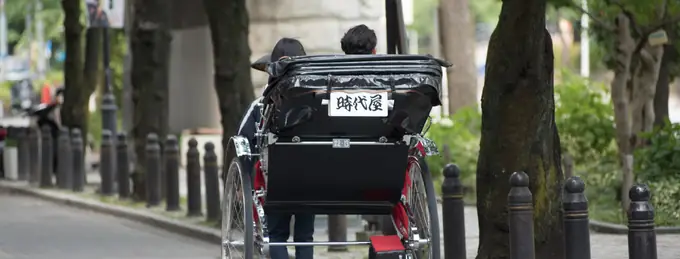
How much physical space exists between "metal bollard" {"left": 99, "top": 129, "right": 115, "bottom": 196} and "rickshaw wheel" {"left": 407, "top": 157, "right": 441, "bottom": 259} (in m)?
12.1

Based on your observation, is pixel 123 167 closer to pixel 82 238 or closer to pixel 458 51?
pixel 82 238

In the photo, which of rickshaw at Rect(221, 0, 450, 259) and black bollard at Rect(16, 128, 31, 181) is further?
black bollard at Rect(16, 128, 31, 181)

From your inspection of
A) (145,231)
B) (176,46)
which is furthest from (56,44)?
(145,231)

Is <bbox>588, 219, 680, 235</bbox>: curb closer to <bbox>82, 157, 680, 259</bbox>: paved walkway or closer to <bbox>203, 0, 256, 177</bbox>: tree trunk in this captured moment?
<bbox>82, 157, 680, 259</bbox>: paved walkway

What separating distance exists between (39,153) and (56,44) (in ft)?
112

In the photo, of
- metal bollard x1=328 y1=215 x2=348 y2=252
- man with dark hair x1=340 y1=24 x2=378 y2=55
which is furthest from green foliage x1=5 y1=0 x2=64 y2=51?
man with dark hair x1=340 y1=24 x2=378 y2=55

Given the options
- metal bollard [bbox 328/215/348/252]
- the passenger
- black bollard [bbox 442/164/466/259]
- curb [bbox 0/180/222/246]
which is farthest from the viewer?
curb [bbox 0/180/222/246]

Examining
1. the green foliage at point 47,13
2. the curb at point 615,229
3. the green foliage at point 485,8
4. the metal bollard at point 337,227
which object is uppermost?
the green foliage at point 485,8

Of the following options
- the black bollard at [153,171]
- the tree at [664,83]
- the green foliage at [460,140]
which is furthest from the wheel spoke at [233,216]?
the tree at [664,83]

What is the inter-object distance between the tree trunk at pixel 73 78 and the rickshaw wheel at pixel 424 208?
647 inches

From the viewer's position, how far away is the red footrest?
33.3ft

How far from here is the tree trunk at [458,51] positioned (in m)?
31.2

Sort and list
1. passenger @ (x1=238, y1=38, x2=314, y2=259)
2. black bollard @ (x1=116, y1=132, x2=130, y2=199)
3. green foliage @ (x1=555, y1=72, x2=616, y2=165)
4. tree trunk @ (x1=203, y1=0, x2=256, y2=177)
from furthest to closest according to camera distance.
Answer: green foliage @ (x1=555, y1=72, x2=616, y2=165), black bollard @ (x1=116, y1=132, x2=130, y2=199), tree trunk @ (x1=203, y1=0, x2=256, y2=177), passenger @ (x1=238, y1=38, x2=314, y2=259)

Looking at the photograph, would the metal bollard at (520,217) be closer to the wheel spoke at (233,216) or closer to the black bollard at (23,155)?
the wheel spoke at (233,216)
